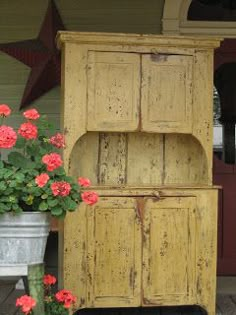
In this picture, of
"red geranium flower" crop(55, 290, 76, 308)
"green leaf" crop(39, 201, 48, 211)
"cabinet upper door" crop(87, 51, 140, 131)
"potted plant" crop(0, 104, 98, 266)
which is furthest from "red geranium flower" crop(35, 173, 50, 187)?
"cabinet upper door" crop(87, 51, 140, 131)

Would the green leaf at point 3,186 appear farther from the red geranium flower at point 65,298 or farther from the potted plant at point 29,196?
the red geranium flower at point 65,298

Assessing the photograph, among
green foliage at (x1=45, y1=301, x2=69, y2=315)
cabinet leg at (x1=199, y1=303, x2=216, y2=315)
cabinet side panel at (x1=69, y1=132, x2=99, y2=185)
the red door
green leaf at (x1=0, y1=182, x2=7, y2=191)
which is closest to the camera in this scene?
green leaf at (x1=0, y1=182, x2=7, y2=191)

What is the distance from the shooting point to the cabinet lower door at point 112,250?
4.01 metres

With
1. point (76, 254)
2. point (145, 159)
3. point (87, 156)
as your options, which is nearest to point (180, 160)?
point (145, 159)

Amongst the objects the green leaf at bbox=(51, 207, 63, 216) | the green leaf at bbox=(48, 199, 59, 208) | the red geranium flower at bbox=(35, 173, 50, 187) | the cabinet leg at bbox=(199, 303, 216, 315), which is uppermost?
the red geranium flower at bbox=(35, 173, 50, 187)

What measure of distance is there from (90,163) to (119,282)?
88 cm

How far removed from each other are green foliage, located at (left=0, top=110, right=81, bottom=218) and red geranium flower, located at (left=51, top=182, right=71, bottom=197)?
0.03m

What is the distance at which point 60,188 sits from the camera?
10.5 feet

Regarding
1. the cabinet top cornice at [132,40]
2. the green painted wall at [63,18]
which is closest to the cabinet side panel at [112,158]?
the cabinet top cornice at [132,40]

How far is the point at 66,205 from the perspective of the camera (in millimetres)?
3262

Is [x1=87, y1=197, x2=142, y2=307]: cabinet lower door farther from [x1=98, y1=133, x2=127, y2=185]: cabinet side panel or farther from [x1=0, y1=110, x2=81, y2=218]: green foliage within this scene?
[x1=0, y1=110, x2=81, y2=218]: green foliage

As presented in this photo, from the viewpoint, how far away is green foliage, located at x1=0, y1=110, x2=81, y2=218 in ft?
10.5

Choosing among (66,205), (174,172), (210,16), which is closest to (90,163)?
(174,172)

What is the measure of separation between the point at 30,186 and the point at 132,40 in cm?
136
